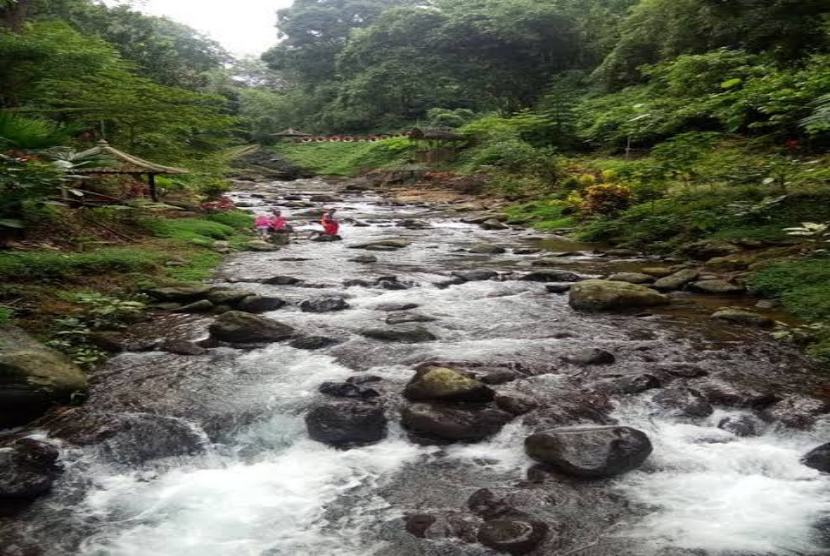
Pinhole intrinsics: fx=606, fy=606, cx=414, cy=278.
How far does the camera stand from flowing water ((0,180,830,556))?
11.2 ft

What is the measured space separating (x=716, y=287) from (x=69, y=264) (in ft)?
27.7

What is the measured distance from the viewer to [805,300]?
22.9 feet

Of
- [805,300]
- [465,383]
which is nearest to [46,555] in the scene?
[465,383]

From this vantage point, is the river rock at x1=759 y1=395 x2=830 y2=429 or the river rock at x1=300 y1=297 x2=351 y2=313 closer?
the river rock at x1=759 y1=395 x2=830 y2=429

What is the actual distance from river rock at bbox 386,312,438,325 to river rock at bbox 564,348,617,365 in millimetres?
1993

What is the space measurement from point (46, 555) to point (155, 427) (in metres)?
1.36

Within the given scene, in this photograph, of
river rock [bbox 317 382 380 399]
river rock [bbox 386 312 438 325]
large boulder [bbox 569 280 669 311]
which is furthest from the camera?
large boulder [bbox 569 280 669 311]

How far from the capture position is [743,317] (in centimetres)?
688

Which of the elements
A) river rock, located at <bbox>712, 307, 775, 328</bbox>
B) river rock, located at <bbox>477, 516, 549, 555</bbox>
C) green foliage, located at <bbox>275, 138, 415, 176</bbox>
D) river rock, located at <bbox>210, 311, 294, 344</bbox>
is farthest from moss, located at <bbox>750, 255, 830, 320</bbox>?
green foliage, located at <bbox>275, 138, 415, 176</bbox>

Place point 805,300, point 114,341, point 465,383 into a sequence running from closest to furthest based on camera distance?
point 465,383 → point 114,341 → point 805,300

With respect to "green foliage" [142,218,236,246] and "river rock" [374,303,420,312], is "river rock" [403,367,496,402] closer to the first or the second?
"river rock" [374,303,420,312]

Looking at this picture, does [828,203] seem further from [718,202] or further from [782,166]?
[718,202]

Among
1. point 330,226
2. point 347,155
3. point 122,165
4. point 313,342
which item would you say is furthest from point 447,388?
point 347,155

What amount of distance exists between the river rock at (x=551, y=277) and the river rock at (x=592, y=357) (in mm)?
3597
